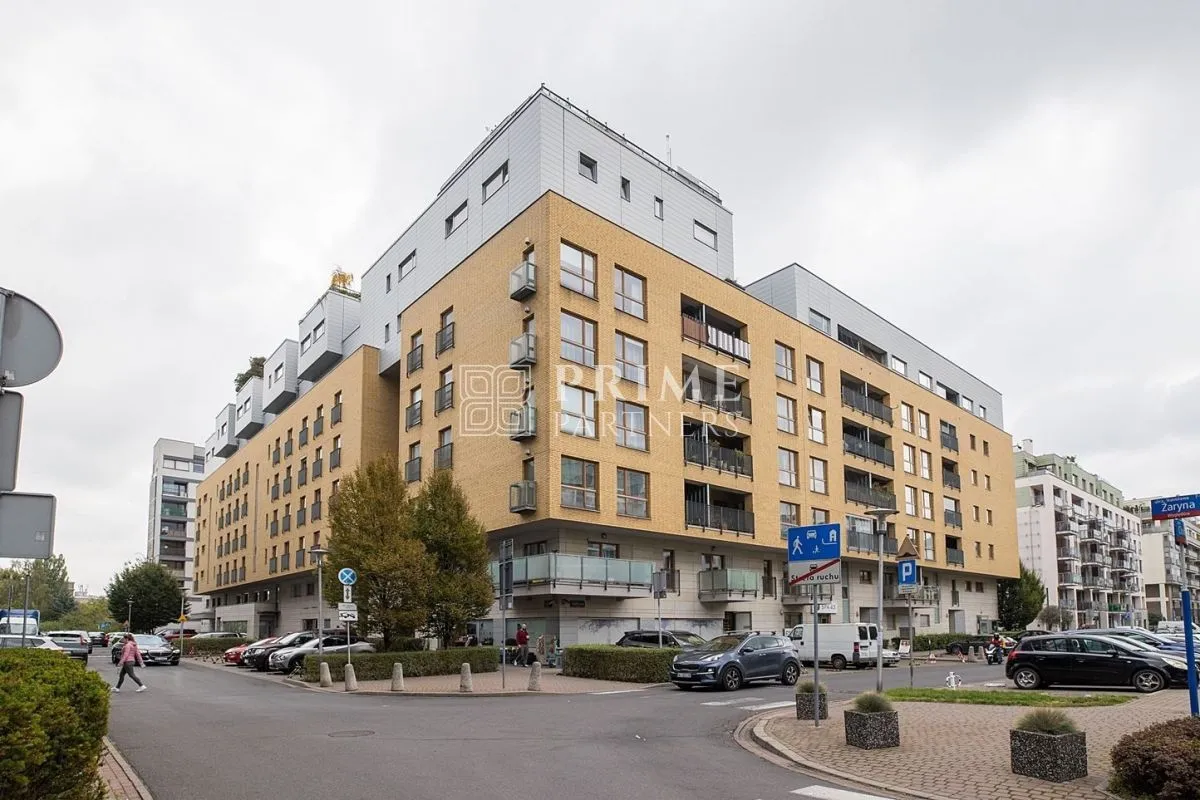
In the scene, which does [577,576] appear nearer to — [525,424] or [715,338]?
[525,424]

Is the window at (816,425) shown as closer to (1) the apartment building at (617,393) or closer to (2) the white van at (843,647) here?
(1) the apartment building at (617,393)

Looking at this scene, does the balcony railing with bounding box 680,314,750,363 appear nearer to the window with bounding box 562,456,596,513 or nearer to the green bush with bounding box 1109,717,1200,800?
the window with bounding box 562,456,596,513

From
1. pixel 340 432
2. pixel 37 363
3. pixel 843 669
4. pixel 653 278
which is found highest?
pixel 653 278

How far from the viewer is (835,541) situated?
13781 millimetres

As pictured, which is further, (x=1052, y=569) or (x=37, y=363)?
(x=1052, y=569)

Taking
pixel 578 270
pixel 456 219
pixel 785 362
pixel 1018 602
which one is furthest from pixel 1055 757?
pixel 1018 602

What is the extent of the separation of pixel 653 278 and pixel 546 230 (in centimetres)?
593

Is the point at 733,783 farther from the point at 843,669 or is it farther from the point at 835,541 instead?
the point at 843,669

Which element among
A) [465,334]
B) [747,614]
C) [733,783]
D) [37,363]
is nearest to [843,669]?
[747,614]

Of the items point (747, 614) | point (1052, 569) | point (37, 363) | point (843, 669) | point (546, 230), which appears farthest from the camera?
point (1052, 569)

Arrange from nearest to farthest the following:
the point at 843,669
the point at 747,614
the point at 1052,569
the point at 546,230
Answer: the point at 546,230, the point at 843,669, the point at 747,614, the point at 1052,569

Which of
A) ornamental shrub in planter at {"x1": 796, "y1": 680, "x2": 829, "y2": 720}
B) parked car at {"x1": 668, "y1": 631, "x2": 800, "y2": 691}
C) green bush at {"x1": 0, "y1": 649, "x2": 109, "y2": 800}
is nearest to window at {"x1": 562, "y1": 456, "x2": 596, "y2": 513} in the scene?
parked car at {"x1": 668, "y1": 631, "x2": 800, "y2": 691}

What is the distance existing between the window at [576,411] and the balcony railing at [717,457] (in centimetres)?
545

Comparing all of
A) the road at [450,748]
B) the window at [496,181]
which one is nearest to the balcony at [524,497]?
the road at [450,748]
